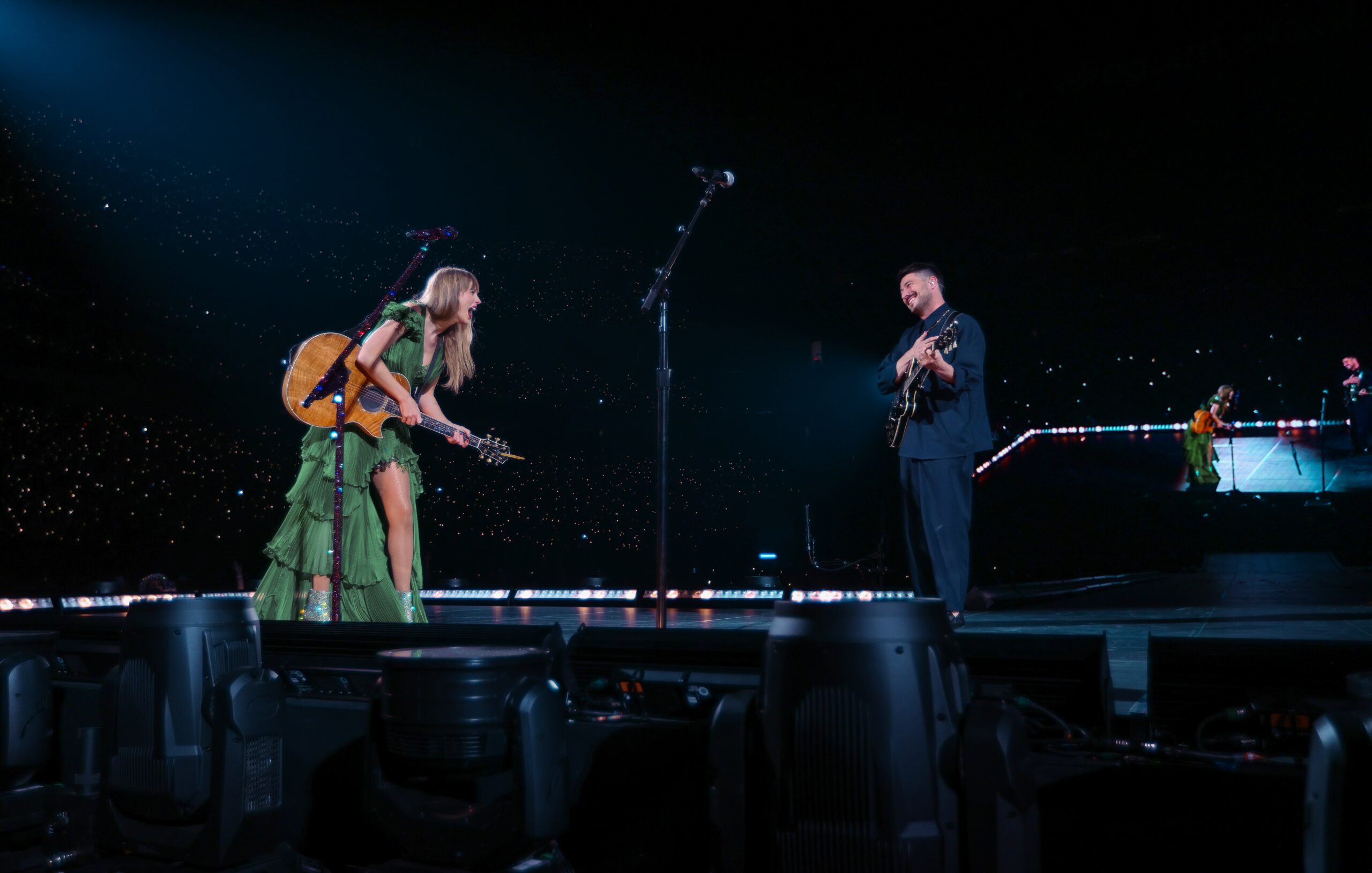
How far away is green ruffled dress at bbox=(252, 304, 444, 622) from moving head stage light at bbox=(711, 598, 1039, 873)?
2.73 meters

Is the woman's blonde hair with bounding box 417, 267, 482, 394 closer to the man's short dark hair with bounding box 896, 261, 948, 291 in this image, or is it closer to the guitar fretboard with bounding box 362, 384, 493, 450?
the guitar fretboard with bounding box 362, 384, 493, 450

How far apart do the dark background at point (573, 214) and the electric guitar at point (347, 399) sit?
193 cm

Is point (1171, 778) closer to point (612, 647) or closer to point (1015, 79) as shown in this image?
point (612, 647)

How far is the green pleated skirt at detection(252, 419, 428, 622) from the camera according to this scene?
3602 millimetres

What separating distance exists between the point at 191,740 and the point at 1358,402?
13811 mm

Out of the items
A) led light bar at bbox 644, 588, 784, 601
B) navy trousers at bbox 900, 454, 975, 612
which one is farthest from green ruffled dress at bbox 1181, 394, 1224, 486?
navy trousers at bbox 900, 454, 975, 612

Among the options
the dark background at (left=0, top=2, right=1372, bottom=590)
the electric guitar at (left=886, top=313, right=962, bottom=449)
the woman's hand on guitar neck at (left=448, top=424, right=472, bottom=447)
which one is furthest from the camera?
the dark background at (left=0, top=2, right=1372, bottom=590)

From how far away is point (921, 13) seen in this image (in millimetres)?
4844

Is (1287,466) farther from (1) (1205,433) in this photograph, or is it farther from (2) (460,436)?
(2) (460,436)

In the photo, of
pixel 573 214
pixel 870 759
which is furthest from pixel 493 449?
pixel 573 214

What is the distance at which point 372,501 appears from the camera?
3.81 m

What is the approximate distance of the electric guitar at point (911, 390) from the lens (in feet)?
10.7

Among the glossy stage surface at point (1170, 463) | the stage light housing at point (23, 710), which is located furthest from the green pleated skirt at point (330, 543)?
the glossy stage surface at point (1170, 463)

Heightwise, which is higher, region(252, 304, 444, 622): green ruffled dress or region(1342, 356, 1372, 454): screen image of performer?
region(1342, 356, 1372, 454): screen image of performer
